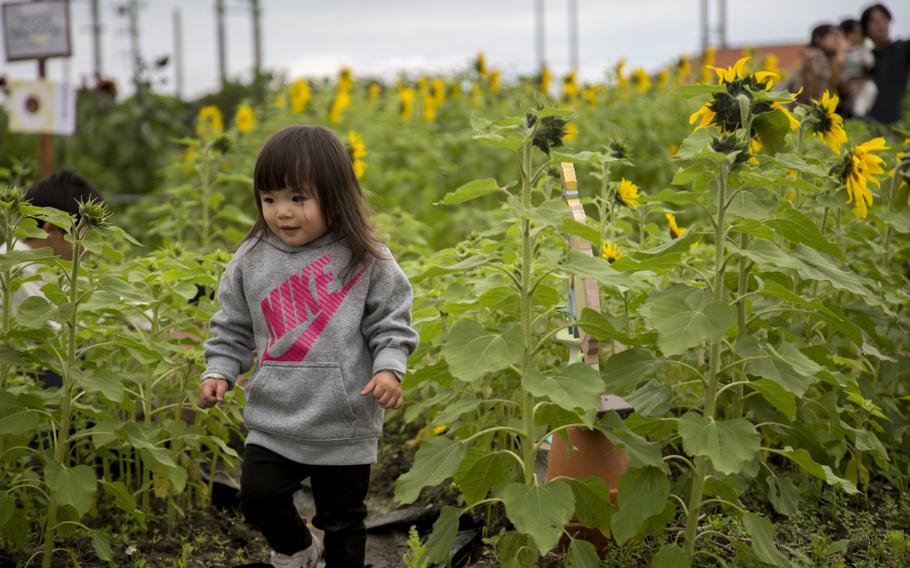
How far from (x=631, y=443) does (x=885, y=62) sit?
761cm

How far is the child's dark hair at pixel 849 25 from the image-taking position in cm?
1001

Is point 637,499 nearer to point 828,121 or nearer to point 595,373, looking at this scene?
point 595,373

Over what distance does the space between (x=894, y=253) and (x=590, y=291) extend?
5.60 ft

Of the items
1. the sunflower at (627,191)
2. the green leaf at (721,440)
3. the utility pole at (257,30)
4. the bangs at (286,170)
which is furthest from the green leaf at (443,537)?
the utility pole at (257,30)

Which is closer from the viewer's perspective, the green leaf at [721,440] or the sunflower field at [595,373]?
the green leaf at [721,440]

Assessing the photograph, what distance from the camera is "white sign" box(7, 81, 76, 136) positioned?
7348 millimetres

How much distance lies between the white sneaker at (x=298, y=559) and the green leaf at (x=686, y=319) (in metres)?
1.17

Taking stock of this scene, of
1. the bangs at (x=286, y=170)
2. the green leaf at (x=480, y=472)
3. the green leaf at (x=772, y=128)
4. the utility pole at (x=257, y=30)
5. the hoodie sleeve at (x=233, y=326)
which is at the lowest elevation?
the green leaf at (x=480, y=472)

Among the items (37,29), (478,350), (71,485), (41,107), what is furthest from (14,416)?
(37,29)

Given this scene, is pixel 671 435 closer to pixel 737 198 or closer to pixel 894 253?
pixel 737 198

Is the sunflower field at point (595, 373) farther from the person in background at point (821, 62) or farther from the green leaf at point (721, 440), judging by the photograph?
the person in background at point (821, 62)

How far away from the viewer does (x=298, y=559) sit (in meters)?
2.89

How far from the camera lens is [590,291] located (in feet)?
9.12

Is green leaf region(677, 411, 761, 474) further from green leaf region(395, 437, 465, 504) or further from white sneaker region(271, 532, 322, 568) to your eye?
white sneaker region(271, 532, 322, 568)
